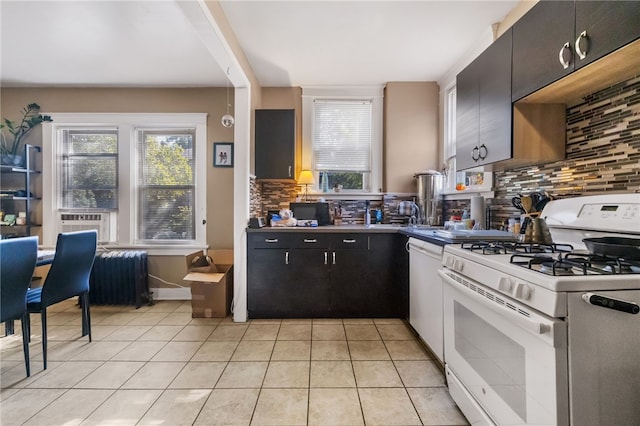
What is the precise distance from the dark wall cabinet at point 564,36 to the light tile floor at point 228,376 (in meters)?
1.81

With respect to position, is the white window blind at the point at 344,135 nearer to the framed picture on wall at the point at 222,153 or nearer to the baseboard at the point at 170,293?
the framed picture on wall at the point at 222,153

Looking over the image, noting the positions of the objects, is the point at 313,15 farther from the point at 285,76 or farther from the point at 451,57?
the point at 451,57

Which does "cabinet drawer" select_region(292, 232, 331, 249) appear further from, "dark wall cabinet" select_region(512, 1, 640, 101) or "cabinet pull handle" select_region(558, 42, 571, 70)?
"cabinet pull handle" select_region(558, 42, 571, 70)

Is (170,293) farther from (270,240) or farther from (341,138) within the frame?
(341,138)

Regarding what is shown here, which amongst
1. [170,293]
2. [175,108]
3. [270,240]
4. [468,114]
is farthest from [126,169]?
[468,114]

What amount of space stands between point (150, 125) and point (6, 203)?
6.44ft

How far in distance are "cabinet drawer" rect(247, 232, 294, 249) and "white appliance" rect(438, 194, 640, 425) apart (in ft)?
5.75

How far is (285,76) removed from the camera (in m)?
3.23

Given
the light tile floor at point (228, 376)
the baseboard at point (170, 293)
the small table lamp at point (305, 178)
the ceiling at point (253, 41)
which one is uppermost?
the ceiling at point (253, 41)

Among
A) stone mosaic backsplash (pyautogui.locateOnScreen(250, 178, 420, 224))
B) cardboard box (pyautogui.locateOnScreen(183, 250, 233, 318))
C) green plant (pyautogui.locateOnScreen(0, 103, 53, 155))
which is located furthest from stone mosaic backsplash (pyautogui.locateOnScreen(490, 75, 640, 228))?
green plant (pyautogui.locateOnScreen(0, 103, 53, 155))

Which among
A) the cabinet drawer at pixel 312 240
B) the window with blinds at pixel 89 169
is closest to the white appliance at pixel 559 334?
the cabinet drawer at pixel 312 240

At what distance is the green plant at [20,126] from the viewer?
3.34 meters

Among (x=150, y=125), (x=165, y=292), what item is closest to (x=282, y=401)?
(x=165, y=292)

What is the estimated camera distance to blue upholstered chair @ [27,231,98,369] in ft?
6.72
